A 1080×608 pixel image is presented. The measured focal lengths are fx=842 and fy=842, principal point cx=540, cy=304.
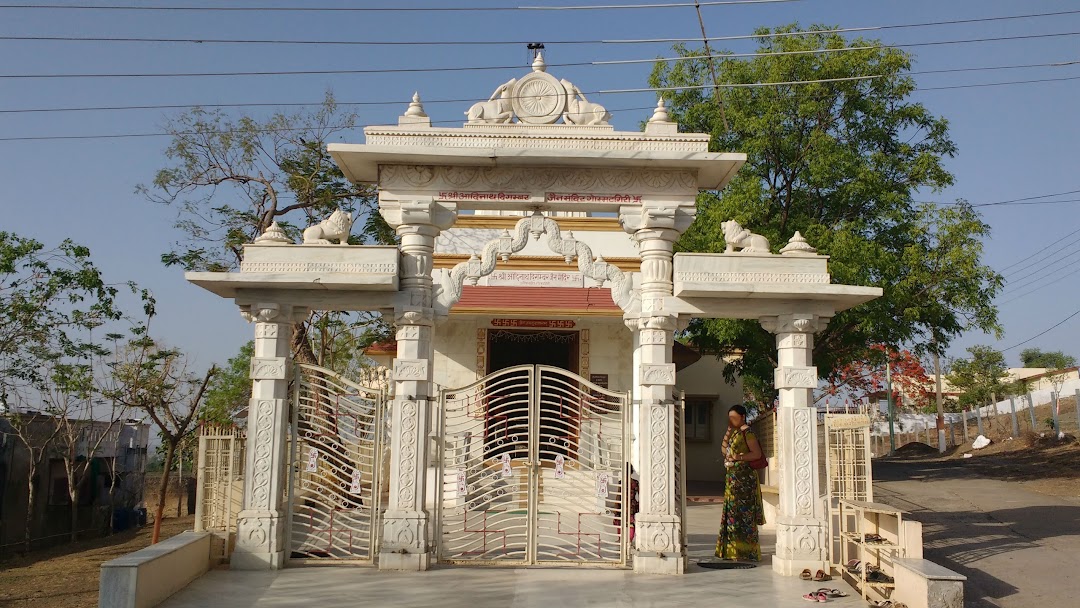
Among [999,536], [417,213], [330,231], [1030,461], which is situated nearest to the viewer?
[417,213]

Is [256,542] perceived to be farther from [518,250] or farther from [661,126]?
[661,126]

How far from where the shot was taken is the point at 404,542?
8406 millimetres

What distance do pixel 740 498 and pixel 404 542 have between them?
3.60 m

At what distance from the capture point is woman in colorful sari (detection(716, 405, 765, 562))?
29.9 feet

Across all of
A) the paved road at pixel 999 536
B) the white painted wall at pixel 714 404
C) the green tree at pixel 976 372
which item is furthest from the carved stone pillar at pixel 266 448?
the green tree at pixel 976 372

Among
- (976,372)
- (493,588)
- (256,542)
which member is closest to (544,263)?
(256,542)

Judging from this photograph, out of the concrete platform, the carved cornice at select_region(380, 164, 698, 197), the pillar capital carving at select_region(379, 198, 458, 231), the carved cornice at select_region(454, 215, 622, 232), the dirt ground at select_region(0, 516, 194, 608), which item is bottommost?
the dirt ground at select_region(0, 516, 194, 608)

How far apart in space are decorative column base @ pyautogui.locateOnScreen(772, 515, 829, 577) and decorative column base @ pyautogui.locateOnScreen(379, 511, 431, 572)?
3578mm

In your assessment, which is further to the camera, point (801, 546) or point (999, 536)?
point (999, 536)

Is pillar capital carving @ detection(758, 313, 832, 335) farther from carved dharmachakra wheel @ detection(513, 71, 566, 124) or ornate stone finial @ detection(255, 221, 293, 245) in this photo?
ornate stone finial @ detection(255, 221, 293, 245)

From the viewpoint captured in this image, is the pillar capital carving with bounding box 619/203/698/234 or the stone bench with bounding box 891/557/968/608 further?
the pillar capital carving with bounding box 619/203/698/234

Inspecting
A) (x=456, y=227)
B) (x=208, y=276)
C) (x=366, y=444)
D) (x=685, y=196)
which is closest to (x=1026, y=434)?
(x=456, y=227)

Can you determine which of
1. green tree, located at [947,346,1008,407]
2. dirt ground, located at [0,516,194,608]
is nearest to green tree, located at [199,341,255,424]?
dirt ground, located at [0,516,194,608]

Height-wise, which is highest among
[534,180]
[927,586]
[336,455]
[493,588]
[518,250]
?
[534,180]
